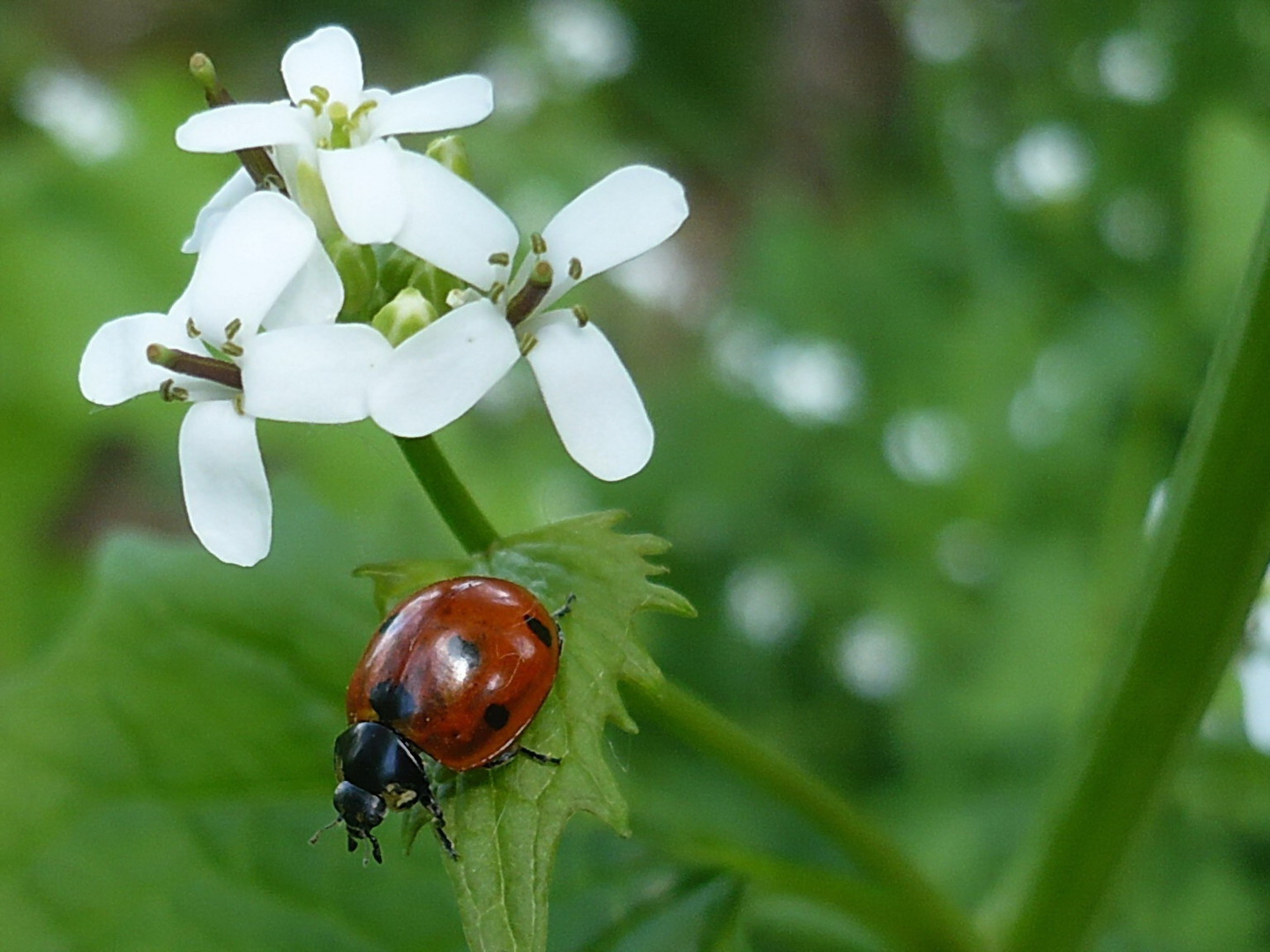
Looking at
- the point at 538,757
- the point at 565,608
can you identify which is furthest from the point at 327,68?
the point at 538,757

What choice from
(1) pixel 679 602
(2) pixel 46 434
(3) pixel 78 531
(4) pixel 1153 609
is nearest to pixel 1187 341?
(4) pixel 1153 609

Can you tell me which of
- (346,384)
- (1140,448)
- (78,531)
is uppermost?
(346,384)

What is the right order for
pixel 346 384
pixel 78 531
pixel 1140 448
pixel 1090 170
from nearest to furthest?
pixel 346 384 < pixel 1140 448 < pixel 1090 170 < pixel 78 531

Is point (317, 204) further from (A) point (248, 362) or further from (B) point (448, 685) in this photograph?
(B) point (448, 685)

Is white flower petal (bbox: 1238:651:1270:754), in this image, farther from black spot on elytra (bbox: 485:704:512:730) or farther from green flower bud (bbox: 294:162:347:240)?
green flower bud (bbox: 294:162:347:240)

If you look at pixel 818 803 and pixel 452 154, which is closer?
pixel 452 154

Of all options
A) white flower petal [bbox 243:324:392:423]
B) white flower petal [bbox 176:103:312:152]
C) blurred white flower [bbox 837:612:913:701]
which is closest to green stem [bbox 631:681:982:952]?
white flower petal [bbox 243:324:392:423]

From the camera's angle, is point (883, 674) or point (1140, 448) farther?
point (883, 674)

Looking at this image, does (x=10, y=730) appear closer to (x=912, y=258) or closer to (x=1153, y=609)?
(x=1153, y=609)
